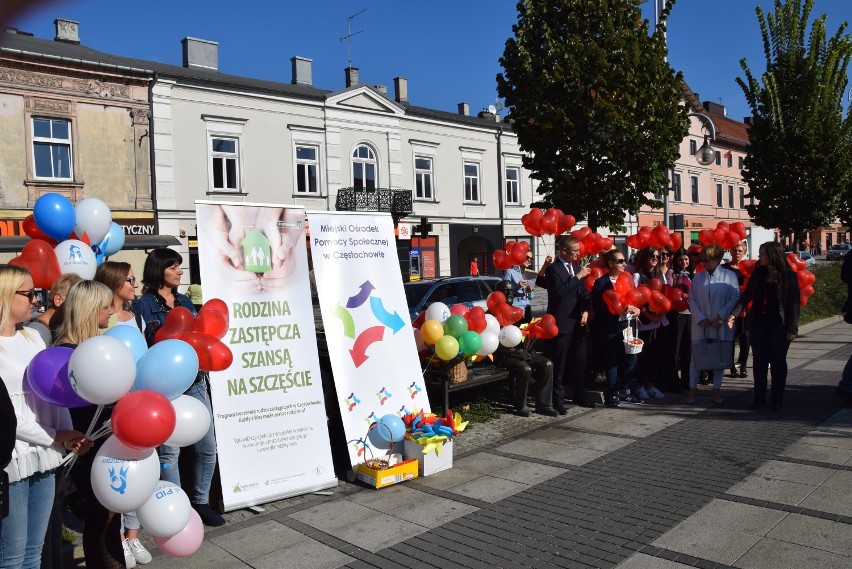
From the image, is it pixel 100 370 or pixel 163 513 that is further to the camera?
pixel 163 513

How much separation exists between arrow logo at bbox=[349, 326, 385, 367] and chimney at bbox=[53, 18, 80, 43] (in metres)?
24.1

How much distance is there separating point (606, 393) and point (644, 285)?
54.7 inches

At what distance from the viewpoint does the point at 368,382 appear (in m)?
6.02

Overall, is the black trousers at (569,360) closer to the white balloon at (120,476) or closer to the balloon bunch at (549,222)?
the balloon bunch at (549,222)

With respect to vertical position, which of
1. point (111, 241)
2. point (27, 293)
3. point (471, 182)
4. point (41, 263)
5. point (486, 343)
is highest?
point (471, 182)

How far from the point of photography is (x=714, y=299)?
788 cm

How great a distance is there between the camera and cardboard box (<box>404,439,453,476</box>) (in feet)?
18.8

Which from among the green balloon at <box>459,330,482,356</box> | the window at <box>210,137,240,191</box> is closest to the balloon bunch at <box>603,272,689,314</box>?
the green balloon at <box>459,330,482,356</box>

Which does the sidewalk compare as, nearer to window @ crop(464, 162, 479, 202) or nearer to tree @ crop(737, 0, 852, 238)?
tree @ crop(737, 0, 852, 238)

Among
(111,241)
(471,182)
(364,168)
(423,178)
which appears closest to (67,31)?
(364,168)

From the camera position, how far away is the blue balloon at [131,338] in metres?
3.62

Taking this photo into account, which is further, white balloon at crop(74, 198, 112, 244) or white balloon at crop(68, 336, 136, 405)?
white balloon at crop(74, 198, 112, 244)

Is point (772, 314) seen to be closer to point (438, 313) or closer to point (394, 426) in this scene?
point (438, 313)

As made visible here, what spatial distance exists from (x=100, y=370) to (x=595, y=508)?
3.41m
